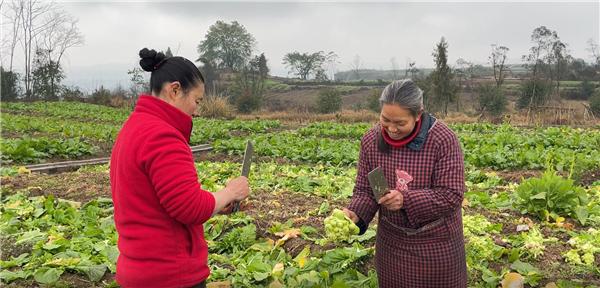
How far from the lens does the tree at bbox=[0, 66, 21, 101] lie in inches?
1254

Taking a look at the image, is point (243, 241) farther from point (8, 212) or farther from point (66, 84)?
point (66, 84)

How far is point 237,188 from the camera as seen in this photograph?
2.37 metres

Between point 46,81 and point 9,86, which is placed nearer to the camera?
point 9,86

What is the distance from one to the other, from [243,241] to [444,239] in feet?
7.82

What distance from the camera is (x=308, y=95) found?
5016 centimetres

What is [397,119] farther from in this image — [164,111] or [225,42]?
[225,42]

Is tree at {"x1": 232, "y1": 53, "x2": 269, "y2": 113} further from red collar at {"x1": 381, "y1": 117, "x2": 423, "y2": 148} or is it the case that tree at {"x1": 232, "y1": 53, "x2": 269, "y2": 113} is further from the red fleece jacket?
the red fleece jacket

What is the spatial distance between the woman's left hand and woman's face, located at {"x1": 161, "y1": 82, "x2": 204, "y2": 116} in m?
1.06

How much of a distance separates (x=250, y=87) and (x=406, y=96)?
120 ft

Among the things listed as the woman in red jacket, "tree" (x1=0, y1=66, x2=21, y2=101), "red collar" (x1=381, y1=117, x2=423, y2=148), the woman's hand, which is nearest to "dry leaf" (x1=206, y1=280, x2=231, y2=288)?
the woman in red jacket

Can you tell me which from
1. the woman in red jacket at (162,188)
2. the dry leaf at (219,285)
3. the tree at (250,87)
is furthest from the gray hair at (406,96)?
the tree at (250,87)

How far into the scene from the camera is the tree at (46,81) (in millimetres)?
34584

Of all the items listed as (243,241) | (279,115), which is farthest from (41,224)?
(279,115)

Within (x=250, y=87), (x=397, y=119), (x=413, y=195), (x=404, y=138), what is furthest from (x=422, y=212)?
(x=250, y=87)
